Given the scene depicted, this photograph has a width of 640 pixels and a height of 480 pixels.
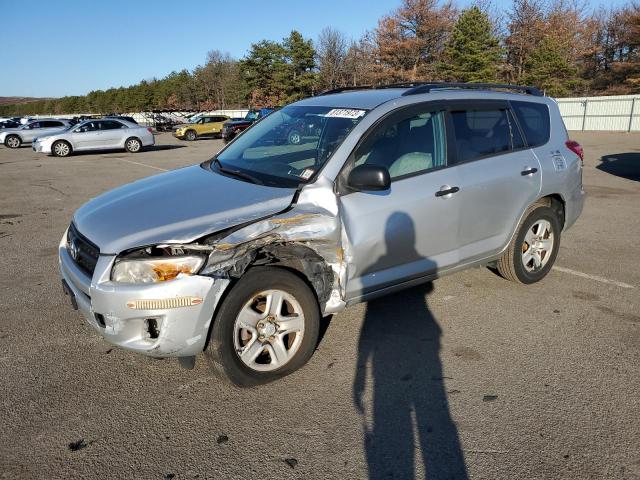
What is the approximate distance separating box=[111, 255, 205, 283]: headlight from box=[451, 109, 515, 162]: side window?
2.34 m

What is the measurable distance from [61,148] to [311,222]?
21.5 metres

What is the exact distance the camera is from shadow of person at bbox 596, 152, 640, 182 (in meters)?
12.6

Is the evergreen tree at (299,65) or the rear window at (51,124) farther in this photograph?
the evergreen tree at (299,65)

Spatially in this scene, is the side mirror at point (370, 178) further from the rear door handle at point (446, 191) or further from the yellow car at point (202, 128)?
the yellow car at point (202, 128)

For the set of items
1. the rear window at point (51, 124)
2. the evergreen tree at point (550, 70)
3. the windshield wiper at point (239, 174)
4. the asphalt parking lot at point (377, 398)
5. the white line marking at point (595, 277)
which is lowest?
the asphalt parking lot at point (377, 398)

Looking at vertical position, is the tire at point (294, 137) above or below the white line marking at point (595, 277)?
above

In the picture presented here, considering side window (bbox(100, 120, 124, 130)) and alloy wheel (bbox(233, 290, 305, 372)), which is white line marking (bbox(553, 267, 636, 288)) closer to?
alloy wheel (bbox(233, 290, 305, 372))

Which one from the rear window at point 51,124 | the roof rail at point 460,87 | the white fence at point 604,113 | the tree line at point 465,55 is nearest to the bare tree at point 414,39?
the tree line at point 465,55

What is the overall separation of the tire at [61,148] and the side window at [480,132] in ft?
69.2

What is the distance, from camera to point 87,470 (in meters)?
2.45

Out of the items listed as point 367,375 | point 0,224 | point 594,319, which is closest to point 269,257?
point 367,375

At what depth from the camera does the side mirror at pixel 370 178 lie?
3.25m

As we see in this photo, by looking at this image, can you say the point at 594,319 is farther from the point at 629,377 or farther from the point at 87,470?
the point at 87,470

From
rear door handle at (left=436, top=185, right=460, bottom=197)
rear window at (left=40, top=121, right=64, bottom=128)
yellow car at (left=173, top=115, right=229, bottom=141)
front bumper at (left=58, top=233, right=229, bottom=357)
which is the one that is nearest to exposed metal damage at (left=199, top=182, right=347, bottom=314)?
front bumper at (left=58, top=233, right=229, bottom=357)
